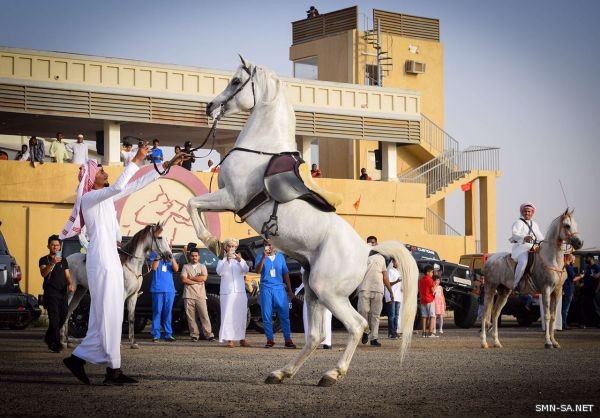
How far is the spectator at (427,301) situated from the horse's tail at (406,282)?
43.1 ft

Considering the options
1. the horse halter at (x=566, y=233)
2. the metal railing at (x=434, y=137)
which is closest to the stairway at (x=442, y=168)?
the metal railing at (x=434, y=137)

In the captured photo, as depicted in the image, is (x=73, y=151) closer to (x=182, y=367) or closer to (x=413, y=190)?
(x=413, y=190)

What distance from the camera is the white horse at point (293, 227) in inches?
512

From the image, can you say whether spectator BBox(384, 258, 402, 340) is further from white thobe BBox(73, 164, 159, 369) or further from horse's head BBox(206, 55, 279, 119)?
white thobe BBox(73, 164, 159, 369)

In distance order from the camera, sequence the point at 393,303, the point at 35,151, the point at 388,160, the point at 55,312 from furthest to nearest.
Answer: the point at 388,160, the point at 35,151, the point at 393,303, the point at 55,312

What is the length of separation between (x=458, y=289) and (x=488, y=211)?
20896 millimetres

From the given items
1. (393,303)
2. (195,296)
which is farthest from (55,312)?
(393,303)

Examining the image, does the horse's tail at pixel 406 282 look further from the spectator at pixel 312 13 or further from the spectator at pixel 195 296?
the spectator at pixel 312 13

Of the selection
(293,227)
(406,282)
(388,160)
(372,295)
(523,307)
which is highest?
(388,160)

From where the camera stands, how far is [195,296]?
25000 millimetres

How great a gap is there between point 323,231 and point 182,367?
12.2 ft

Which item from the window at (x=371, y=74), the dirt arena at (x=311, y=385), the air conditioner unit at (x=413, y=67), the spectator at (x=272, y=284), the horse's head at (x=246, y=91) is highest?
the air conditioner unit at (x=413, y=67)

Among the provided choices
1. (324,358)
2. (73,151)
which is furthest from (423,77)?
(324,358)

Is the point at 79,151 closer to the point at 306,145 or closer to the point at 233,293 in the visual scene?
the point at 306,145
